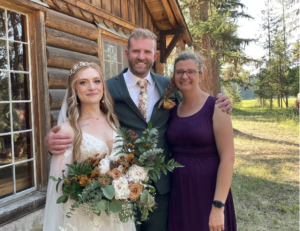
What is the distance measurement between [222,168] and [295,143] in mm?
8925

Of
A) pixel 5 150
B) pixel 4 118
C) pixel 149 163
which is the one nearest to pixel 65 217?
pixel 149 163

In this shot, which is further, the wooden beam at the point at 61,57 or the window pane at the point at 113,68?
the window pane at the point at 113,68

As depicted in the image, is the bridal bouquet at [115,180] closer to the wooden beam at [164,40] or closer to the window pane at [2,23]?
the window pane at [2,23]

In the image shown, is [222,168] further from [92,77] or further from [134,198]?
[92,77]

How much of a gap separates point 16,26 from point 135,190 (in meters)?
2.59

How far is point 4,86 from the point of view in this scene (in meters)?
2.94

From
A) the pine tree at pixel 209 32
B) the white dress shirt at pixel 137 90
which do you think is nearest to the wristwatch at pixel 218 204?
the white dress shirt at pixel 137 90

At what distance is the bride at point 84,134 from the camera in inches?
69.7

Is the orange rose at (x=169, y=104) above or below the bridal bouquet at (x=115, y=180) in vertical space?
above

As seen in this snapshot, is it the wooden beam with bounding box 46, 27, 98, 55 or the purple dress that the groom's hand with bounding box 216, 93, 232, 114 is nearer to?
the purple dress

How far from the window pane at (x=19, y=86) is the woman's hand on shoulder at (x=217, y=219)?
2563 millimetres

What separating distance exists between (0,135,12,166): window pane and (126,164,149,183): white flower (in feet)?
6.42

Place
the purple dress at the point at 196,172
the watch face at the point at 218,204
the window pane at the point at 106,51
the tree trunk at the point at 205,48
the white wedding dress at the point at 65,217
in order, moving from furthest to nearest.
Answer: the tree trunk at the point at 205,48
the window pane at the point at 106,51
the purple dress at the point at 196,172
the watch face at the point at 218,204
the white wedding dress at the point at 65,217

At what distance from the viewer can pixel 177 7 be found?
549 cm
